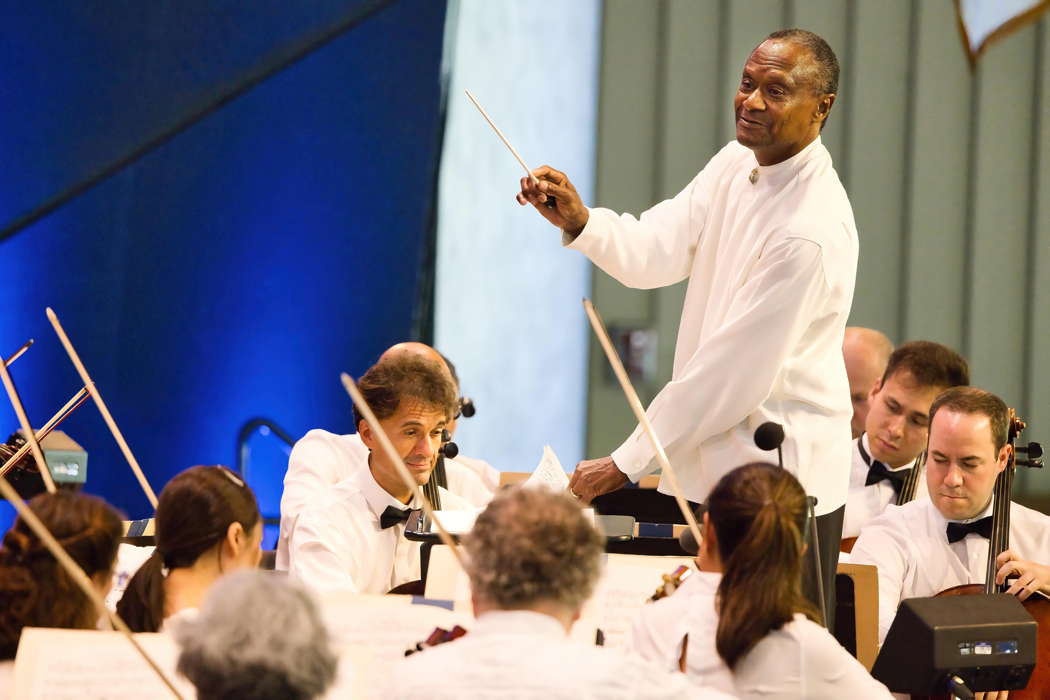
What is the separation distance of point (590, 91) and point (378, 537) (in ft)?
8.45

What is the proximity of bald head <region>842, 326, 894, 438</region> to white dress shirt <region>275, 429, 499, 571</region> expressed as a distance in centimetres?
141

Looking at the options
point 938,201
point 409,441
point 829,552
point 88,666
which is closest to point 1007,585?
point 829,552

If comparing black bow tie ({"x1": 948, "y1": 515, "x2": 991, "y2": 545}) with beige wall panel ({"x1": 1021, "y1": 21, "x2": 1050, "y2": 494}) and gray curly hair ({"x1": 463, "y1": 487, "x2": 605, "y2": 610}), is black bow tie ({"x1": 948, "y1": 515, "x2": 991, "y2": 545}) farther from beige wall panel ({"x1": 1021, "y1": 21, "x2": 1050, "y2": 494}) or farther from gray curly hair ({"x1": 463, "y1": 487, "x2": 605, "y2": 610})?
gray curly hair ({"x1": 463, "y1": 487, "x2": 605, "y2": 610})

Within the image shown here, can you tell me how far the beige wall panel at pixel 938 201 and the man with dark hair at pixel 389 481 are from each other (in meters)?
2.57

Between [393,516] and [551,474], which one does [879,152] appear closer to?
[551,474]

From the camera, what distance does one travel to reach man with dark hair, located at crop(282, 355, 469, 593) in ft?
10.4

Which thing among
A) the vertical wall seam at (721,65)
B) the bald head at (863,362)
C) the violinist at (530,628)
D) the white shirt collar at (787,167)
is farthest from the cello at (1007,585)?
the vertical wall seam at (721,65)

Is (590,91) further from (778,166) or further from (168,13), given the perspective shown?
(778,166)

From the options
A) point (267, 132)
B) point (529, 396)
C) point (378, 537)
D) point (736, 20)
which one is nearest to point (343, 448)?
point (378, 537)

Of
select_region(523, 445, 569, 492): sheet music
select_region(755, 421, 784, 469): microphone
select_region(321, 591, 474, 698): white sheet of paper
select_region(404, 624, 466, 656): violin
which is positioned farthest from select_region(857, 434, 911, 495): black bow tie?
select_region(404, 624, 466, 656): violin

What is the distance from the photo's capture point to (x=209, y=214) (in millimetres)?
5289

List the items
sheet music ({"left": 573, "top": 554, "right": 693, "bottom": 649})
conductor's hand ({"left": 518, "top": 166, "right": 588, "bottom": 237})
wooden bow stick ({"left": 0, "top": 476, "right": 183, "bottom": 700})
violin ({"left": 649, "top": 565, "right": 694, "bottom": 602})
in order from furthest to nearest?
conductor's hand ({"left": 518, "top": 166, "right": 588, "bottom": 237}) → sheet music ({"left": 573, "top": 554, "right": 693, "bottom": 649}) → violin ({"left": 649, "top": 565, "right": 694, "bottom": 602}) → wooden bow stick ({"left": 0, "top": 476, "right": 183, "bottom": 700})

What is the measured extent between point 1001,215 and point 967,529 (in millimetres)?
1927

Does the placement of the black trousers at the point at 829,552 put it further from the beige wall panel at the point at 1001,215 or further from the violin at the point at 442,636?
the beige wall panel at the point at 1001,215
